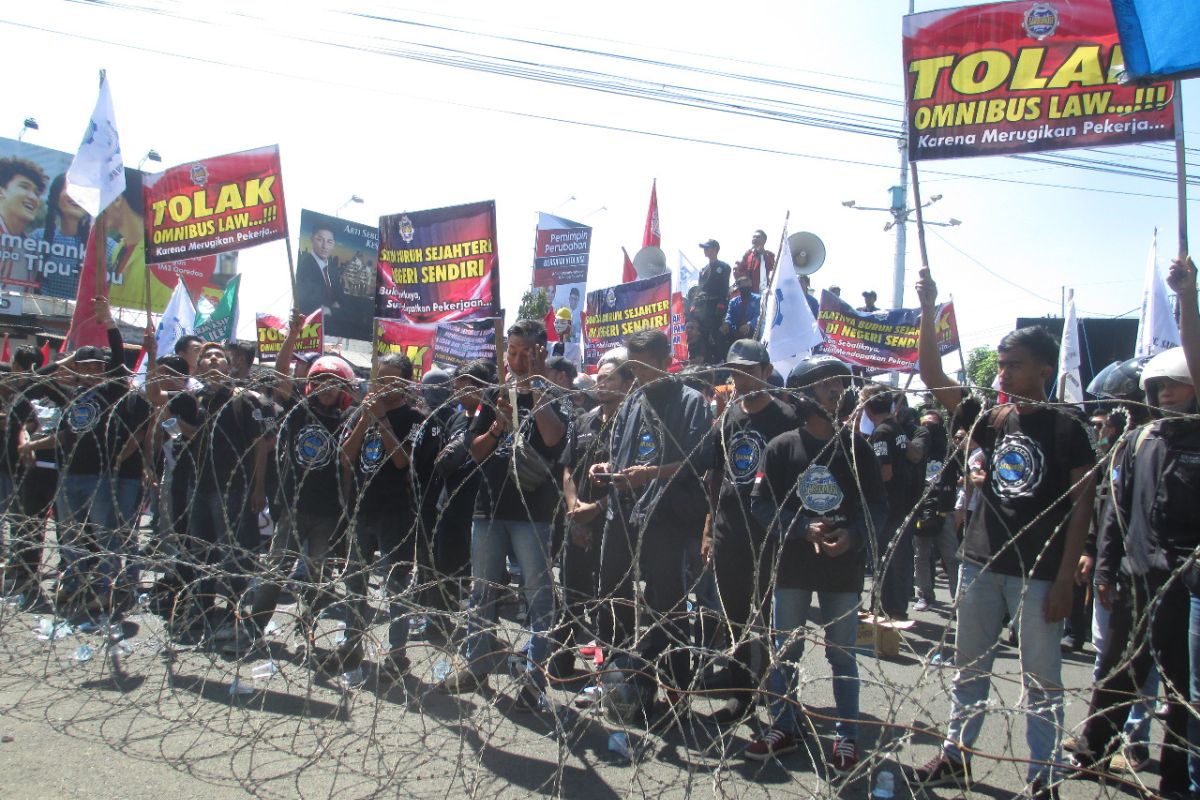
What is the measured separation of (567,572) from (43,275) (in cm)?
2620

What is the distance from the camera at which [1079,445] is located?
3.52m

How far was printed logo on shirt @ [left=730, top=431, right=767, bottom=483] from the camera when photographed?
462 centimetres

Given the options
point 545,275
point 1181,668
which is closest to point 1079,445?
point 1181,668

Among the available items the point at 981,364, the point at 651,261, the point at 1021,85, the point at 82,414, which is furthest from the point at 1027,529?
the point at 981,364

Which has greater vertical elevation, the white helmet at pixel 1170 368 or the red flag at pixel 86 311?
the red flag at pixel 86 311

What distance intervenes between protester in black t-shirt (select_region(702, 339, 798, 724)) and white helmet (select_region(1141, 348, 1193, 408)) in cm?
167

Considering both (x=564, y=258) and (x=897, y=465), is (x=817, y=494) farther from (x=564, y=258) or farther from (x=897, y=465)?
(x=564, y=258)

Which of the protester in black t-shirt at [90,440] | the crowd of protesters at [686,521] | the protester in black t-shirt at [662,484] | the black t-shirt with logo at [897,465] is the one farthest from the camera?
the black t-shirt with logo at [897,465]

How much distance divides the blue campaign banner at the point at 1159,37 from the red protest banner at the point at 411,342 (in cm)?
573

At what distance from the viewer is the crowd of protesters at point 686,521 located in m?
3.43

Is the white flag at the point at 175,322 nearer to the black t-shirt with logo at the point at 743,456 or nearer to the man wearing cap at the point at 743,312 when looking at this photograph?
the man wearing cap at the point at 743,312

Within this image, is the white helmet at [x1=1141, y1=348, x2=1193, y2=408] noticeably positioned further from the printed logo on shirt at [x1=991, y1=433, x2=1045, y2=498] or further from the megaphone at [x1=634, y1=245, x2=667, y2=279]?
the megaphone at [x1=634, y1=245, x2=667, y2=279]

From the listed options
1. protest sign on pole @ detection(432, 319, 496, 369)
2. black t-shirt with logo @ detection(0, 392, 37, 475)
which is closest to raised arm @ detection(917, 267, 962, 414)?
protest sign on pole @ detection(432, 319, 496, 369)

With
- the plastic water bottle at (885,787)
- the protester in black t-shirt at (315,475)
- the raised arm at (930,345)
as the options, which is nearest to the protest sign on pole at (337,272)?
the protester in black t-shirt at (315,475)
